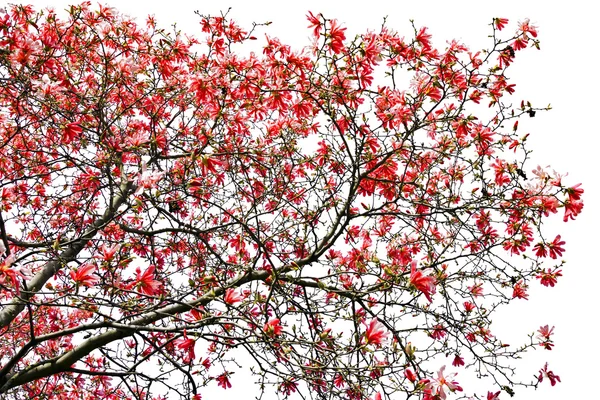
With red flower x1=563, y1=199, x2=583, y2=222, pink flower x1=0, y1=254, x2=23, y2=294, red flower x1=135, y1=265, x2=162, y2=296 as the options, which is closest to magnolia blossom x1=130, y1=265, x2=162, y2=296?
red flower x1=135, y1=265, x2=162, y2=296

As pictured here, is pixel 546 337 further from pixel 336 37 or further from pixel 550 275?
pixel 336 37

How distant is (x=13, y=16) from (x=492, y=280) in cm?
455

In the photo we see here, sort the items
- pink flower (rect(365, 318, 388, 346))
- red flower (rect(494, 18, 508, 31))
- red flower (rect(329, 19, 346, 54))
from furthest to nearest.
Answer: red flower (rect(494, 18, 508, 31)), red flower (rect(329, 19, 346, 54)), pink flower (rect(365, 318, 388, 346))

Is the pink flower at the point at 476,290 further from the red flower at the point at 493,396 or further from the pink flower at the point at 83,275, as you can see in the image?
the pink flower at the point at 83,275

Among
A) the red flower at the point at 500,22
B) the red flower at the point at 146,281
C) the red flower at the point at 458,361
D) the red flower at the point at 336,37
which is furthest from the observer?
the red flower at the point at 458,361

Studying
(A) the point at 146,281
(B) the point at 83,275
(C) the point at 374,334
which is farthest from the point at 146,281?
(C) the point at 374,334

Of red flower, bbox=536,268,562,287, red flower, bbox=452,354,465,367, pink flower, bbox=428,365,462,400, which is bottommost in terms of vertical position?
pink flower, bbox=428,365,462,400

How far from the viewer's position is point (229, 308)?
2955mm

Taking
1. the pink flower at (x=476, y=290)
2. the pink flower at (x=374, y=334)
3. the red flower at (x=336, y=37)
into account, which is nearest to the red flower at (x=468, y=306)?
the pink flower at (x=476, y=290)

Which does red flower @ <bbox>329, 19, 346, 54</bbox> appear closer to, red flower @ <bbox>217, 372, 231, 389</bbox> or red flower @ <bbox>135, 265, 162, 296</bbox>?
red flower @ <bbox>135, 265, 162, 296</bbox>

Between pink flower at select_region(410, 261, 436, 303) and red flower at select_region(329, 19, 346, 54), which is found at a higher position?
red flower at select_region(329, 19, 346, 54)

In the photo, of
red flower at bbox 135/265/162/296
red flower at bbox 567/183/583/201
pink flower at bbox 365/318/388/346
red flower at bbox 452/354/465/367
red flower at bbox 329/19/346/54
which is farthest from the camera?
red flower at bbox 452/354/465/367

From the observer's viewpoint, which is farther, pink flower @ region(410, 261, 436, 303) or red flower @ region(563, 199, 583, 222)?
red flower @ region(563, 199, 583, 222)

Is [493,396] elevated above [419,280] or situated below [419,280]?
below
